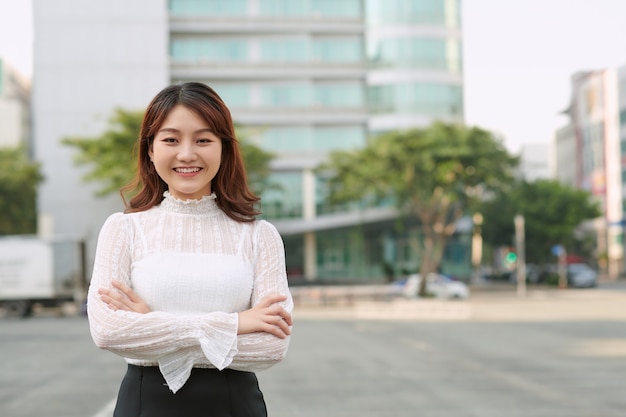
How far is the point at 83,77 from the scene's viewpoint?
55250 mm

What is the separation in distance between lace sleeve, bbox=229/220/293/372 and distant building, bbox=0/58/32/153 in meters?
A: 80.6

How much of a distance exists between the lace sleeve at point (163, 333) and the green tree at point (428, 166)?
129ft

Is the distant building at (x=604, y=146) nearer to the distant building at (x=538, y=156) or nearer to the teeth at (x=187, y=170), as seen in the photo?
the distant building at (x=538, y=156)

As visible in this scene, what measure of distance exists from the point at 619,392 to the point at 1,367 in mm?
10285

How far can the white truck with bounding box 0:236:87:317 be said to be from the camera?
114ft

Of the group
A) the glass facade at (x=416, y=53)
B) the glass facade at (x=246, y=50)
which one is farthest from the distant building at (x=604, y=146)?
the glass facade at (x=246, y=50)

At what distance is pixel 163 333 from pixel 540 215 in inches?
2367

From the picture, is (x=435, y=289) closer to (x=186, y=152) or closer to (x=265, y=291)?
(x=265, y=291)

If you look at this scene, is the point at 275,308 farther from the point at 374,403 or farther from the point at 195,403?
the point at 374,403

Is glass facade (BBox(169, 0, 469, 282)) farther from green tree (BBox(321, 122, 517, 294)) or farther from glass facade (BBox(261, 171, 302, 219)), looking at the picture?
green tree (BBox(321, 122, 517, 294))

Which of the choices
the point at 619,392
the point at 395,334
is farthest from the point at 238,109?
the point at 619,392

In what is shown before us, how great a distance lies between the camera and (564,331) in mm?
22656

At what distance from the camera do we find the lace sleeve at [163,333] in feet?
8.83

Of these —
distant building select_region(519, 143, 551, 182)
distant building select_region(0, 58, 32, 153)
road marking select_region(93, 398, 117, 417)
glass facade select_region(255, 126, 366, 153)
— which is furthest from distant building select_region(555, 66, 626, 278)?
distant building select_region(519, 143, 551, 182)
